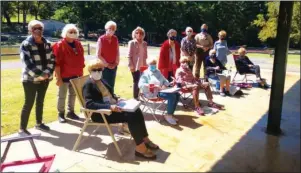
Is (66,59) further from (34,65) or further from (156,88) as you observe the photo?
(156,88)

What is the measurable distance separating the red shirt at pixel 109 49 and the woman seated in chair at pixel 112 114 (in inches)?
61.2

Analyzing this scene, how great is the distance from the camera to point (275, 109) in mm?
5160

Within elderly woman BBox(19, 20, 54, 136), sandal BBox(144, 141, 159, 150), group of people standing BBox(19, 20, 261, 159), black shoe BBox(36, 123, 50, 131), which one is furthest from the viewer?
black shoe BBox(36, 123, 50, 131)

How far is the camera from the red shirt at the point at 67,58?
510 centimetres

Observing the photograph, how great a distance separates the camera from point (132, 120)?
4.20 m

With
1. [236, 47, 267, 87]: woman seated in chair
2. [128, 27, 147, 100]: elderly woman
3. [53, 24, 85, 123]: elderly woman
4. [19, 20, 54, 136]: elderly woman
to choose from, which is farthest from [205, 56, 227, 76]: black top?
[19, 20, 54, 136]: elderly woman

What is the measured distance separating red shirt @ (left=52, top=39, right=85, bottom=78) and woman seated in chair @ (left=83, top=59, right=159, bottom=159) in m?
0.88

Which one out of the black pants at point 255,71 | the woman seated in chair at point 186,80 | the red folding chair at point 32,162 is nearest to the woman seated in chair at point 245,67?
the black pants at point 255,71

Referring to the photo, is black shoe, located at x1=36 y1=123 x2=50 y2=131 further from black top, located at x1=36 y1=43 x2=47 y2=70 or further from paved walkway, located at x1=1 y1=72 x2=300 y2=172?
black top, located at x1=36 y1=43 x2=47 y2=70

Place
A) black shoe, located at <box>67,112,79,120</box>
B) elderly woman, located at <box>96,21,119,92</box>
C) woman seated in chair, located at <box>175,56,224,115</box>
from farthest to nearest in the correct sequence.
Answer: woman seated in chair, located at <box>175,56,224,115</box>
elderly woman, located at <box>96,21,119,92</box>
black shoe, located at <box>67,112,79,120</box>

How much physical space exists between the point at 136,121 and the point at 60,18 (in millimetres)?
41143

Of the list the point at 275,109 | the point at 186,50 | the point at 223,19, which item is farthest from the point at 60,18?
the point at 275,109

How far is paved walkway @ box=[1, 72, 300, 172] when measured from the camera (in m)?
3.94

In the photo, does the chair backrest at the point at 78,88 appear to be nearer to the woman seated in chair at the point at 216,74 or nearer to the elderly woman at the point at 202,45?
the woman seated in chair at the point at 216,74
